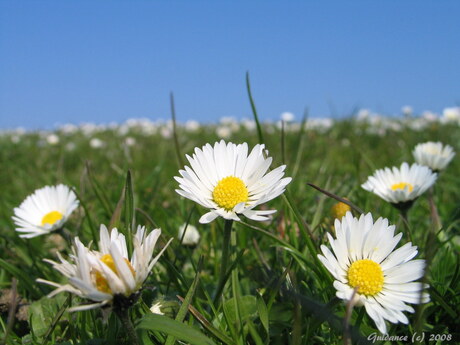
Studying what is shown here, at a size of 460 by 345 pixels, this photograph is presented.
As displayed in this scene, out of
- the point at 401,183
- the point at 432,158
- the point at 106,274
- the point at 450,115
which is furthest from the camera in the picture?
the point at 450,115

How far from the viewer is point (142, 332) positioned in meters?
1.20

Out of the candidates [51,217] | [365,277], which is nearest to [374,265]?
[365,277]

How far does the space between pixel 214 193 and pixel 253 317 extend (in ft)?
1.37

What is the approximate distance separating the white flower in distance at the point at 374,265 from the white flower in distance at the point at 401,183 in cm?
57

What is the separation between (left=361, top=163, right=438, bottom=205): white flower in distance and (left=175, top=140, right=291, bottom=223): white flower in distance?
61cm

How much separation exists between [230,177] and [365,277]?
493 mm

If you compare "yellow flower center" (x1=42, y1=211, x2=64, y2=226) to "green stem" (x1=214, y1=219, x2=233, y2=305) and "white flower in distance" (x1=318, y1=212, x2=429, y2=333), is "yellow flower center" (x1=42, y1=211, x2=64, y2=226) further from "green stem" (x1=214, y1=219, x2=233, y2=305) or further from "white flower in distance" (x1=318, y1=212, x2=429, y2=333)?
"white flower in distance" (x1=318, y1=212, x2=429, y2=333)

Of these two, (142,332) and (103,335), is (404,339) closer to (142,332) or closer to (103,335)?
(142,332)

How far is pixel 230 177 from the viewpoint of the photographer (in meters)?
1.36

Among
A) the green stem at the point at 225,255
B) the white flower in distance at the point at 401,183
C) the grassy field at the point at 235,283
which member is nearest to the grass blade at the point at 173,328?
the grassy field at the point at 235,283

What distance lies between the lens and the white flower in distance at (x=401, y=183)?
1.76m

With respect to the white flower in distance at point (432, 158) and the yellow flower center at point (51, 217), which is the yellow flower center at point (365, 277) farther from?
the yellow flower center at point (51, 217)

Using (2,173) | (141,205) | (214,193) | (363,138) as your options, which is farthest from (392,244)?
(363,138)

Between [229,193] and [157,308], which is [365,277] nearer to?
[229,193]
